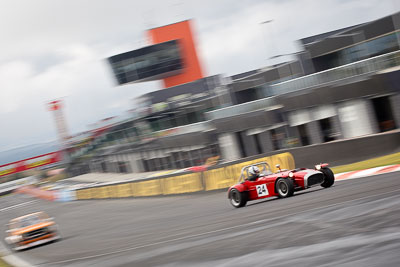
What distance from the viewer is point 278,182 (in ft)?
50.4

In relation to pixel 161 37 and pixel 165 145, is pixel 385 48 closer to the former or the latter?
pixel 165 145

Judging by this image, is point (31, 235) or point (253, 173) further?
point (31, 235)

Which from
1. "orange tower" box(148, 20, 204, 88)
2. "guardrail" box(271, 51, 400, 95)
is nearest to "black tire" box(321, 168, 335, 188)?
"guardrail" box(271, 51, 400, 95)

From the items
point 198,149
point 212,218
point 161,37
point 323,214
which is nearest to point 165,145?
point 198,149

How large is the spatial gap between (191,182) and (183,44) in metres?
51.4

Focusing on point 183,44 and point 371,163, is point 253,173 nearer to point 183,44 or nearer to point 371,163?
point 371,163

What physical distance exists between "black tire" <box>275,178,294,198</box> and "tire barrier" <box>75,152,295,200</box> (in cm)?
785

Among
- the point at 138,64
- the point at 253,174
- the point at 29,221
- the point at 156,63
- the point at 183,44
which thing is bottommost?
the point at 29,221

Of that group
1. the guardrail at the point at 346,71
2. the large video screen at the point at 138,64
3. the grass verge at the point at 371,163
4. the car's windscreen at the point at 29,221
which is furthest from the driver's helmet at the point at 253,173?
the large video screen at the point at 138,64

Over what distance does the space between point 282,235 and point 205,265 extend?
1.56 metres

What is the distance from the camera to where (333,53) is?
38.8 metres

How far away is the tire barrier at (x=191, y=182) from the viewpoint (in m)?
23.6

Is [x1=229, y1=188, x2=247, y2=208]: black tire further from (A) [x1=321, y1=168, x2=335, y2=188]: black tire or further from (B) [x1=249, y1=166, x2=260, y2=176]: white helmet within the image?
(A) [x1=321, y1=168, x2=335, y2=188]: black tire

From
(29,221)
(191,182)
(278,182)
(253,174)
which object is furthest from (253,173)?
(191,182)
